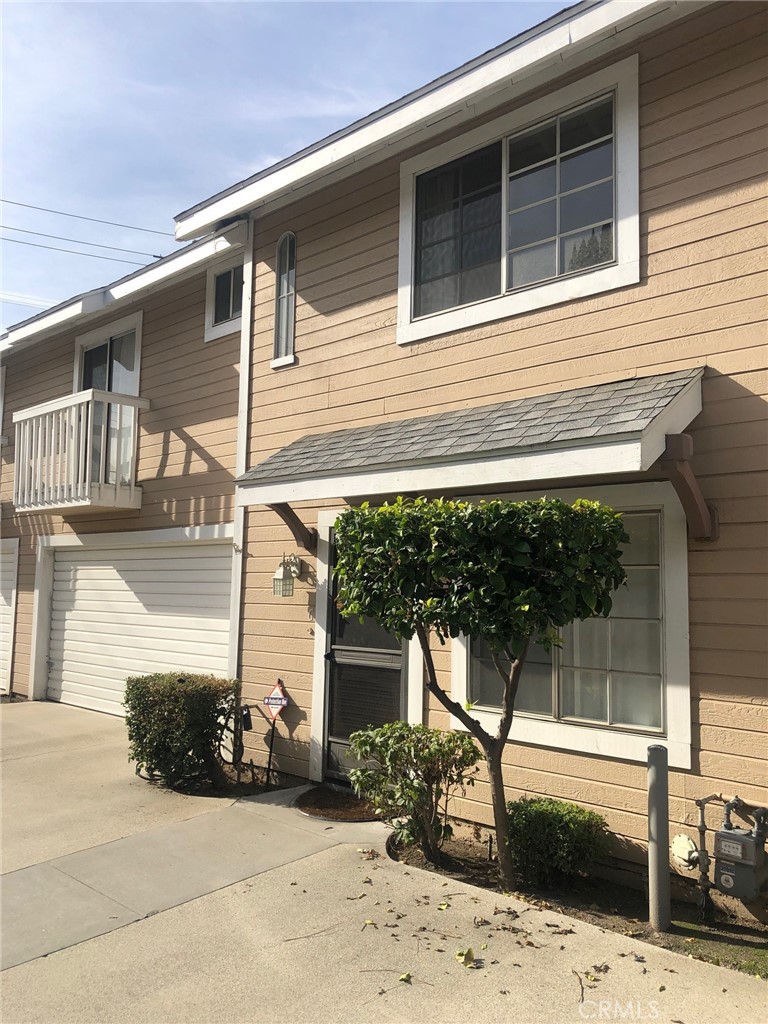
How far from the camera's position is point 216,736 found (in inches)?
259

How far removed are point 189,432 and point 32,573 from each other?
438cm

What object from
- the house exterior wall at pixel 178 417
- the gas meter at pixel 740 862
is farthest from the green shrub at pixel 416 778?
the house exterior wall at pixel 178 417

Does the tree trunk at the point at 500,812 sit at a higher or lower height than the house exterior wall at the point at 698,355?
lower

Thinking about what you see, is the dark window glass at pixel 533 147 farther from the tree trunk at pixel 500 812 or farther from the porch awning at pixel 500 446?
the tree trunk at pixel 500 812

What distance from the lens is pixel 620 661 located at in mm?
4762

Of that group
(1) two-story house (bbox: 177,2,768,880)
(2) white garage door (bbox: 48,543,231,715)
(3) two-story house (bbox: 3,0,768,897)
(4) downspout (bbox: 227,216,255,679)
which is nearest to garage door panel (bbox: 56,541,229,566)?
(2) white garage door (bbox: 48,543,231,715)

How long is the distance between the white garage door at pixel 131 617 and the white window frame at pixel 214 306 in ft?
7.68

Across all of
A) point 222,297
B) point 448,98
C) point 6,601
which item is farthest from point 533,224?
point 6,601

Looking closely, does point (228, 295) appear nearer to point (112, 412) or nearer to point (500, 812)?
point (112, 412)

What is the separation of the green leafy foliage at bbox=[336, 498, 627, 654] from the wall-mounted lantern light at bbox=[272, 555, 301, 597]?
265 centimetres

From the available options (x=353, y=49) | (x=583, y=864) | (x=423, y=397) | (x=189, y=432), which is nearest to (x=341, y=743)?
(x=583, y=864)

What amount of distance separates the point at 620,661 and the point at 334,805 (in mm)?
2585

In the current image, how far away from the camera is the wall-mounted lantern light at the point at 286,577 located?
22.1ft

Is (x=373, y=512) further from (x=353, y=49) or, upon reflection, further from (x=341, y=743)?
(x=353, y=49)
